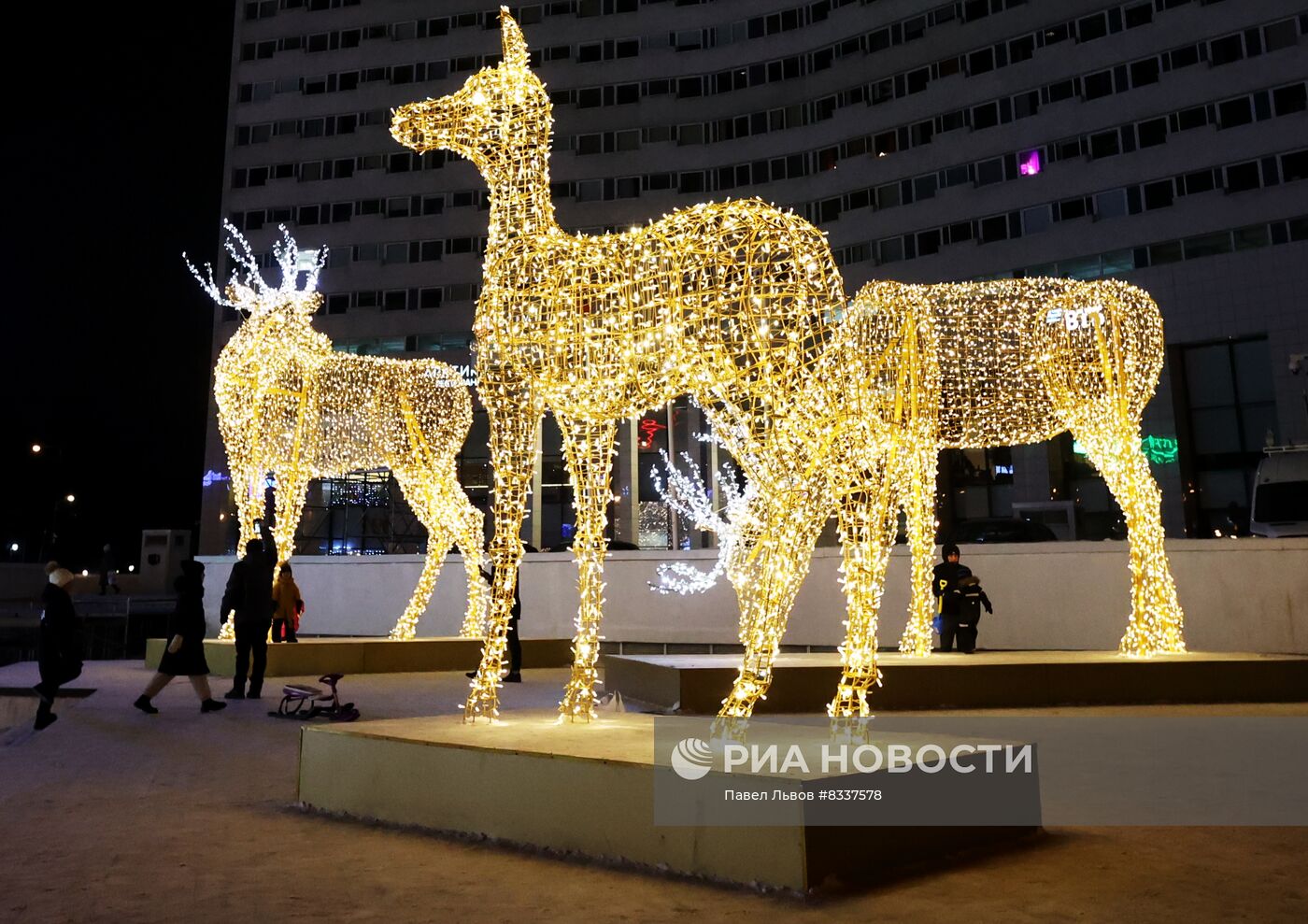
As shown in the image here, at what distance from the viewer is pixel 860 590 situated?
5652mm

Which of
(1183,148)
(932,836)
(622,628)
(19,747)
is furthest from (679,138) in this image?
(932,836)

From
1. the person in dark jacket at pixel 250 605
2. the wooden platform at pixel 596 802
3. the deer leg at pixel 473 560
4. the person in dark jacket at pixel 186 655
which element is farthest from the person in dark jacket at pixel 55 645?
the wooden platform at pixel 596 802

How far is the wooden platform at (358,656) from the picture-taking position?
1323cm

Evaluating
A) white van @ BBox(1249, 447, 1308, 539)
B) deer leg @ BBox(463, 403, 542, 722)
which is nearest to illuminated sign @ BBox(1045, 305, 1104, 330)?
deer leg @ BBox(463, 403, 542, 722)

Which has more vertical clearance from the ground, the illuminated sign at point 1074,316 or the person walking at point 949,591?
the illuminated sign at point 1074,316

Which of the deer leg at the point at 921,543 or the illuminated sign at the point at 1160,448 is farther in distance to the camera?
the illuminated sign at the point at 1160,448

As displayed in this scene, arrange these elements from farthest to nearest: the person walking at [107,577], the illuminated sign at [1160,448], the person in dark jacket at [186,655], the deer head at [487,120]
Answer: the person walking at [107,577], the illuminated sign at [1160,448], the person in dark jacket at [186,655], the deer head at [487,120]

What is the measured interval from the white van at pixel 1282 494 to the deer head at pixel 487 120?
14510 mm

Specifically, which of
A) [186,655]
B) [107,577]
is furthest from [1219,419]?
[107,577]

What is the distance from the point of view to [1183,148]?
27.8 m

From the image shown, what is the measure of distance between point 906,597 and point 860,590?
840 cm

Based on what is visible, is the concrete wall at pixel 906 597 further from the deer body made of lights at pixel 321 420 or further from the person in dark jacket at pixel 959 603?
the deer body made of lights at pixel 321 420

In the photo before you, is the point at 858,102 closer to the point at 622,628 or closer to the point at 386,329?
the point at 386,329

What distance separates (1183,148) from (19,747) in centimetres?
2994
